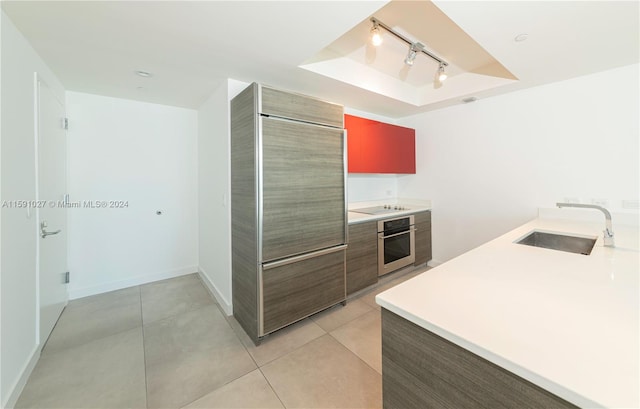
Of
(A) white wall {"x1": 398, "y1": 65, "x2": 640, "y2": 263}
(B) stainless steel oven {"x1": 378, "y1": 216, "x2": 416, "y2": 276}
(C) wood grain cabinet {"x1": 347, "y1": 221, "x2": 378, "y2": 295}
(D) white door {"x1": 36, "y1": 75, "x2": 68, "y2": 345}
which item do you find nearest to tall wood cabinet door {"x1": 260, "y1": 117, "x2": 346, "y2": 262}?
(C) wood grain cabinet {"x1": 347, "y1": 221, "x2": 378, "y2": 295}

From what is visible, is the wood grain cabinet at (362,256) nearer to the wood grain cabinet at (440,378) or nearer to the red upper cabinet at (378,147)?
the red upper cabinet at (378,147)

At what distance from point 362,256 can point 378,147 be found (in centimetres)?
144

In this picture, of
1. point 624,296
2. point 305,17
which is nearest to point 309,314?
point 624,296

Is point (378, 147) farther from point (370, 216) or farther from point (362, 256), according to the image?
point (362, 256)

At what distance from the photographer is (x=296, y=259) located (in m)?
2.12

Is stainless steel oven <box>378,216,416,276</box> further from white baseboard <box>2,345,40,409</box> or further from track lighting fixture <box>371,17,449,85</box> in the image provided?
white baseboard <box>2,345,40,409</box>

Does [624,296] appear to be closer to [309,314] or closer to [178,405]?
[309,314]

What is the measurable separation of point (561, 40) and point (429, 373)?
7.94ft

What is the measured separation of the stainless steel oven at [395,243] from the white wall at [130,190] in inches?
99.9

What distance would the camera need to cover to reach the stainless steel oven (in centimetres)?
295

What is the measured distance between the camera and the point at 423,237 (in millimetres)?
3531

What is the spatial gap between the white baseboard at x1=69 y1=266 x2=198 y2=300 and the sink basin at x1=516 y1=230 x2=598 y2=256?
372 centimetres

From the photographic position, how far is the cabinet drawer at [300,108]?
76.7 inches

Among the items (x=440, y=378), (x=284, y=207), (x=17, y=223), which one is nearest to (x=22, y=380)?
(x=17, y=223)
